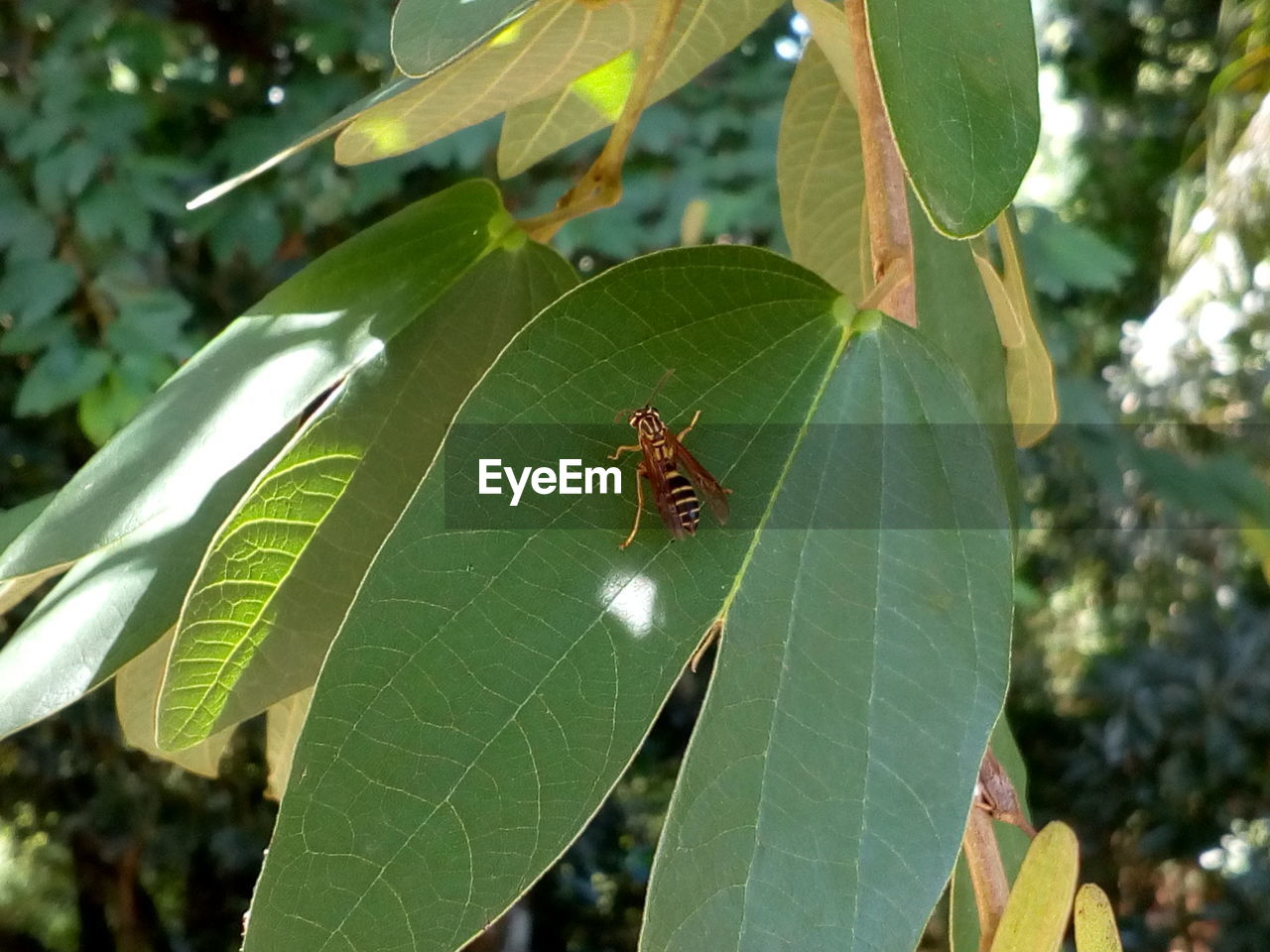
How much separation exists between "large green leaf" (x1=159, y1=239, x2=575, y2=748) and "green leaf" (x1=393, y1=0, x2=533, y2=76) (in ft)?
0.56

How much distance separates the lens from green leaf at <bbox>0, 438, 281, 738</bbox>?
18.8 inches

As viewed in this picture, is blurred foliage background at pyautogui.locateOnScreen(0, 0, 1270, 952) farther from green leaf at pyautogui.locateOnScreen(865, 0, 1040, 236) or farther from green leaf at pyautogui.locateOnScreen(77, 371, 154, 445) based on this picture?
green leaf at pyautogui.locateOnScreen(865, 0, 1040, 236)

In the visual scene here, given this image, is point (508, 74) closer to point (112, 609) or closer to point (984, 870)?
point (112, 609)

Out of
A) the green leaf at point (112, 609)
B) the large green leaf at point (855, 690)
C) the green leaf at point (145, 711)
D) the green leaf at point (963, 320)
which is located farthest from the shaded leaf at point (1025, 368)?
the green leaf at point (145, 711)

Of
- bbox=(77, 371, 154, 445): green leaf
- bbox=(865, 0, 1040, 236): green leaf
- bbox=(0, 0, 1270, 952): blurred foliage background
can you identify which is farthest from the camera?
bbox=(0, 0, 1270, 952): blurred foliage background

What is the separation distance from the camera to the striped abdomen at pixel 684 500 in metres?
0.43

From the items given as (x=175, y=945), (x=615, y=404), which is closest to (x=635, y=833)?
(x=175, y=945)

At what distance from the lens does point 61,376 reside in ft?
5.86

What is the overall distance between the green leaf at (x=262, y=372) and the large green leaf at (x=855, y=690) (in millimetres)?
211

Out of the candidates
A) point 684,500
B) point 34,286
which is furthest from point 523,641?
point 34,286

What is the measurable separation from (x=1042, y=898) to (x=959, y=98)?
0.28 metres

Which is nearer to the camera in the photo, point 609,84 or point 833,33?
point 833,33

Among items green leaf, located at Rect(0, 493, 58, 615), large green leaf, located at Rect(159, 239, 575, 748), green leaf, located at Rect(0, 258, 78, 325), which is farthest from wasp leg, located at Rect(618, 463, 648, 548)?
green leaf, located at Rect(0, 258, 78, 325)

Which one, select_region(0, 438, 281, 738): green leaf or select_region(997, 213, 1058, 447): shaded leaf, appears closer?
select_region(0, 438, 281, 738): green leaf
